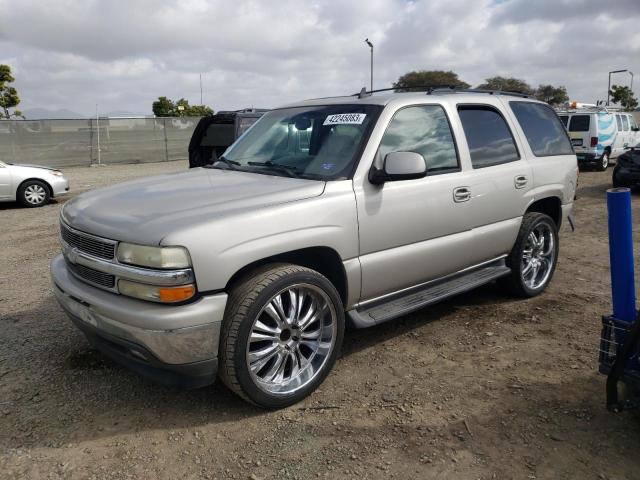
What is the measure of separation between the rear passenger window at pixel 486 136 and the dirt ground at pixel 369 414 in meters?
1.36

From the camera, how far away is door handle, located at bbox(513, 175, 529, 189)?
4520 mm

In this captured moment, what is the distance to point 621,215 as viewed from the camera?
2.56 meters

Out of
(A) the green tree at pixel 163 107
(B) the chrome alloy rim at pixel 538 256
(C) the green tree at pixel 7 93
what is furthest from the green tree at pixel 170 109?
(B) the chrome alloy rim at pixel 538 256

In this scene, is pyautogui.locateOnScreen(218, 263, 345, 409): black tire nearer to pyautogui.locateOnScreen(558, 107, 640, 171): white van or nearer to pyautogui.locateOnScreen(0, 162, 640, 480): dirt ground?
pyautogui.locateOnScreen(0, 162, 640, 480): dirt ground

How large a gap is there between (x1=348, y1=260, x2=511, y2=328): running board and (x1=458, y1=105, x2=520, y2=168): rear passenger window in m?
0.91

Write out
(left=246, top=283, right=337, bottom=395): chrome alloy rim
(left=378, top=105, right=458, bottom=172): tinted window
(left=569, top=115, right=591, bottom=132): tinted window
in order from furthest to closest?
(left=569, top=115, right=591, bottom=132): tinted window < (left=378, top=105, right=458, bottom=172): tinted window < (left=246, top=283, right=337, bottom=395): chrome alloy rim

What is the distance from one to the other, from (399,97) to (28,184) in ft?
31.5

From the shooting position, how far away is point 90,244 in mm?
3057

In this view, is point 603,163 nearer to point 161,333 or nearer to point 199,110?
point 161,333

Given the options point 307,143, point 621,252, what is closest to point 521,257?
point 621,252

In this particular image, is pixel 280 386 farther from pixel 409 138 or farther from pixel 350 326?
pixel 409 138

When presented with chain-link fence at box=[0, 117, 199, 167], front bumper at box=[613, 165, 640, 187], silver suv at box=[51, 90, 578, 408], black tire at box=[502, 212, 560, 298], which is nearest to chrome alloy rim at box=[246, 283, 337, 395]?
silver suv at box=[51, 90, 578, 408]

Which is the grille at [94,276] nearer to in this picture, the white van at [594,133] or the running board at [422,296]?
the running board at [422,296]

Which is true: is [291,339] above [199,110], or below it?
below
